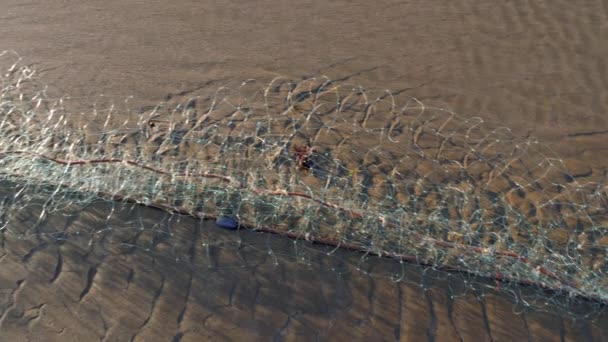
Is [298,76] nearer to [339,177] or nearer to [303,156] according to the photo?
[303,156]

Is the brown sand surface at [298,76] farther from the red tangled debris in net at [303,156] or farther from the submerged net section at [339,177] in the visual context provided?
the red tangled debris in net at [303,156]

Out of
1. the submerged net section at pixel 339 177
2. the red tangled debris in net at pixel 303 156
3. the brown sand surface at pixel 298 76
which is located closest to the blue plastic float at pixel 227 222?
the submerged net section at pixel 339 177

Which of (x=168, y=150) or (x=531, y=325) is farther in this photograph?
(x=168, y=150)

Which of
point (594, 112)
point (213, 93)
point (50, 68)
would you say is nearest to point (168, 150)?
point (213, 93)

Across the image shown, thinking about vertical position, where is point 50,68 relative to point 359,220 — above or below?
above

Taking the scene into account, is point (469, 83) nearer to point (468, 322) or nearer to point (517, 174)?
point (517, 174)

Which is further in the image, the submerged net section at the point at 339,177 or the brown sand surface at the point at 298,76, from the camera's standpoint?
the submerged net section at the point at 339,177
